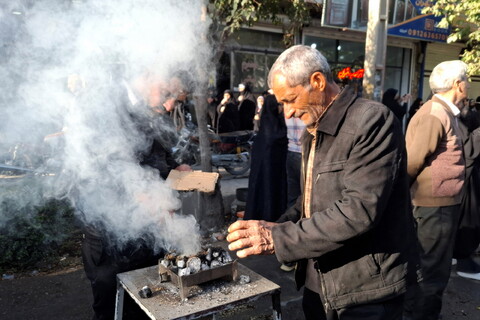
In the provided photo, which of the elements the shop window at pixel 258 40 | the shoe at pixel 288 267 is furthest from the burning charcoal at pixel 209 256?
the shop window at pixel 258 40

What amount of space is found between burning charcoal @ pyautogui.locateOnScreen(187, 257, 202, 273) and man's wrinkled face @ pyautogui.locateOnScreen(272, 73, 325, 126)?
1108 millimetres

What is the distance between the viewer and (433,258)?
9.98ft

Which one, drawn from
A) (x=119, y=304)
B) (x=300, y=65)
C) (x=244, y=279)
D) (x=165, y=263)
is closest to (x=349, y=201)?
(x=300, y=65)

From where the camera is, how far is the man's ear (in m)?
1.78

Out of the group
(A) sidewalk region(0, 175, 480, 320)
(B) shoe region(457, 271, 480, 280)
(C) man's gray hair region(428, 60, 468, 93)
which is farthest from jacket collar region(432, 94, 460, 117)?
(B) shoe region(457, 271, 480, 280)

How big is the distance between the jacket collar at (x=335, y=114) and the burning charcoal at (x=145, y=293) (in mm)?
1330

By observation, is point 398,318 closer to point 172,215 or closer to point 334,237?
point 334,237

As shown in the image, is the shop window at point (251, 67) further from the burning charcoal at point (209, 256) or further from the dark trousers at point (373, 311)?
the dark trousers at point (373, 311)

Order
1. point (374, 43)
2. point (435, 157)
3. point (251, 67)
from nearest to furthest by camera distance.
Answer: point (435, 157) → point (374, 43) → point (251, 67)

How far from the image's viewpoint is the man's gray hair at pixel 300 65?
1750mm

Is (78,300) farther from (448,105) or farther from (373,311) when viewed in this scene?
(448,105)

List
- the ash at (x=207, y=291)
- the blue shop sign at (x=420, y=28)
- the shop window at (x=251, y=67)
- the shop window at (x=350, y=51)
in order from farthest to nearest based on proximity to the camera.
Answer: the shop window at (x=350, y=51) → the blue shop sign at (x=420, y=28) → the shop window at (x=251, y=67) → the ash at (x=207, y=291)

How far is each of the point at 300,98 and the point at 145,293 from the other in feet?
4.55

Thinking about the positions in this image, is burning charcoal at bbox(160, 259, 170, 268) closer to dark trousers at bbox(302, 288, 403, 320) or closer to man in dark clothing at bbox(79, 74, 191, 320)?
man in dark clothing at bbox(79, 74, 191, 320)
